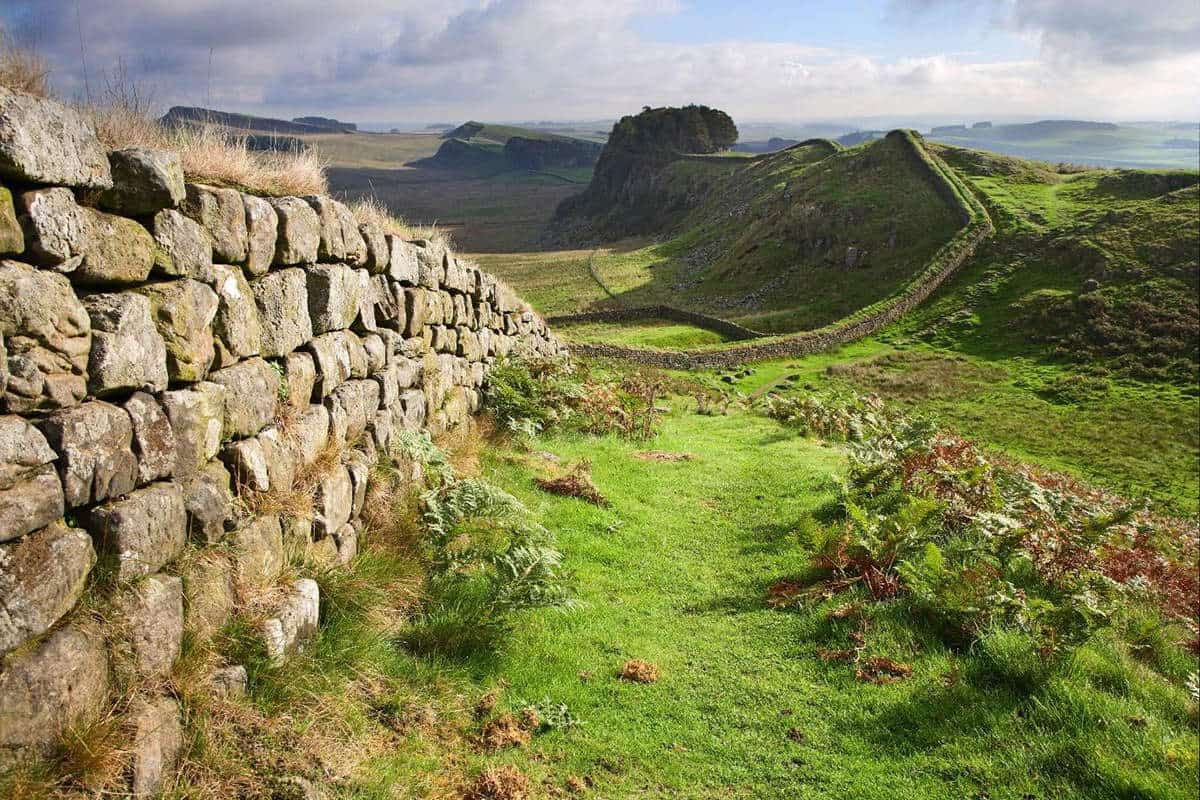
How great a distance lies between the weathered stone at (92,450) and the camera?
4020mm

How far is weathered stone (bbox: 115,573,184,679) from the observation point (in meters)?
4.16

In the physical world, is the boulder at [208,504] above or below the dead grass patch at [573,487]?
above

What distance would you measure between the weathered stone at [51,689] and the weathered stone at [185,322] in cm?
191

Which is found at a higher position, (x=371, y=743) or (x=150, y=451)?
(x=150, y=451)

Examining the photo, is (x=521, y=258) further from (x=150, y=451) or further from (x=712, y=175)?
(x=150, y=451)

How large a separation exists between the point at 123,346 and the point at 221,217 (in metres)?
1.62

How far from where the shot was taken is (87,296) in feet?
14.8

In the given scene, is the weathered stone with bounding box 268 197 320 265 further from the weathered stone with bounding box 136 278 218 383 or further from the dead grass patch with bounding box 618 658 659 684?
the dead grass patch with bounding box 618 658 659 684

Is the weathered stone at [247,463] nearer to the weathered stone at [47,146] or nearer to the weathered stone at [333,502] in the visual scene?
the weathered stone at [333,502]

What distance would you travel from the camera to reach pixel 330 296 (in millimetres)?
7547

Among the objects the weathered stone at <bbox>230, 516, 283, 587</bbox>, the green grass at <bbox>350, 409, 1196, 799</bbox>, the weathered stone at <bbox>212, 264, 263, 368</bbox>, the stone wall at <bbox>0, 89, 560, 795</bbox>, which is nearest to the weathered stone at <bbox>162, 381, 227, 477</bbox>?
the stone wall at <bbox>0, 89, 560, 795</bbox>

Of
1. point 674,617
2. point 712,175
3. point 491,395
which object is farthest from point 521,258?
point 674,617

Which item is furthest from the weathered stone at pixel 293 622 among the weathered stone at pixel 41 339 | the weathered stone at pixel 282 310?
the weathered stone at pixel 282 310

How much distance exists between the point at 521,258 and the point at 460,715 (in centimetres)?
9447
